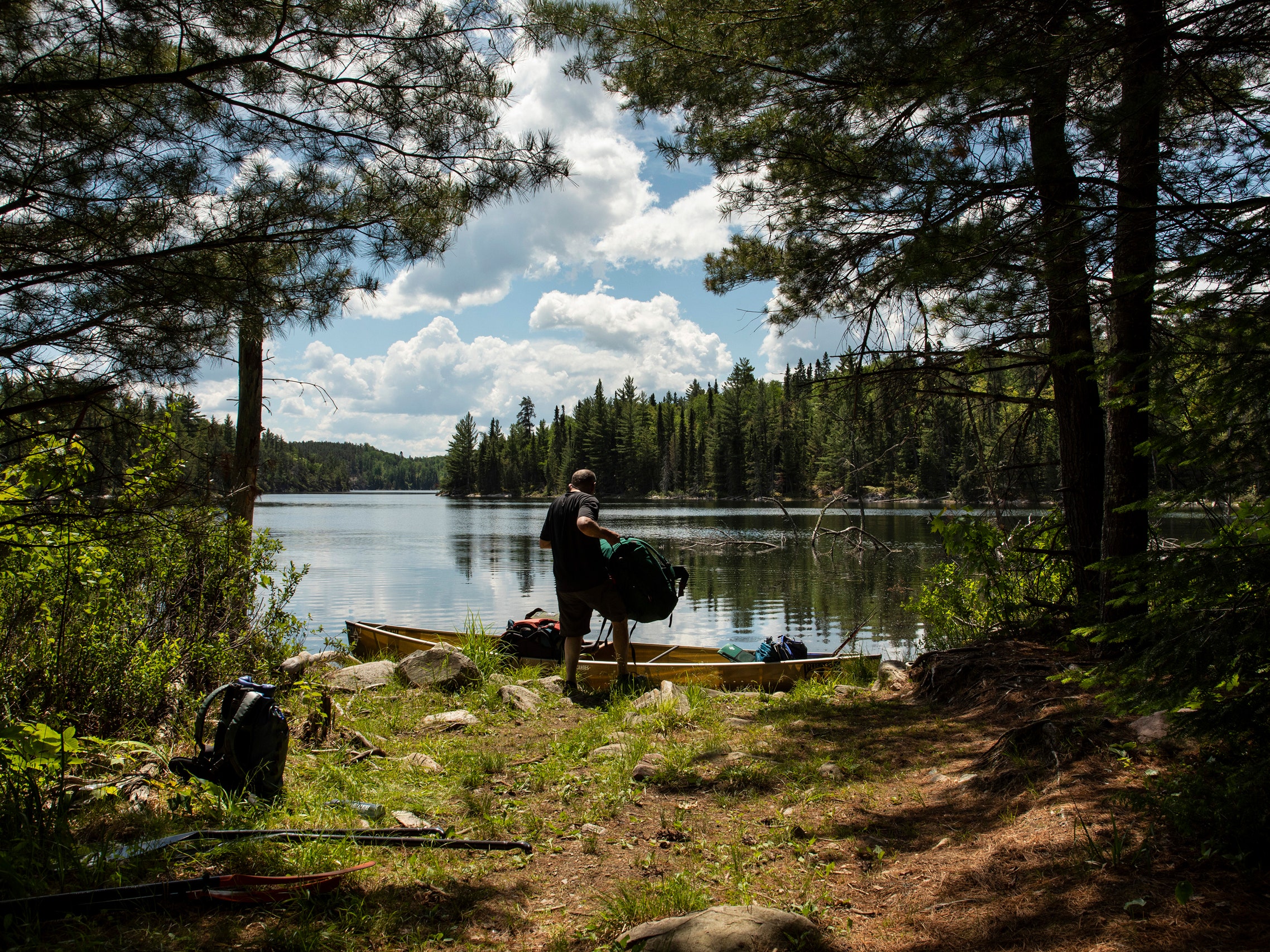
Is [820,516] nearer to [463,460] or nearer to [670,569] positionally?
[670,569]

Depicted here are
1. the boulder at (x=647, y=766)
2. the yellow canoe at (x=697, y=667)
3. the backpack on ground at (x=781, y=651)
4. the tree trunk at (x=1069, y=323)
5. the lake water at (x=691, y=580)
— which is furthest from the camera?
the lake water at (x=691, y=580)

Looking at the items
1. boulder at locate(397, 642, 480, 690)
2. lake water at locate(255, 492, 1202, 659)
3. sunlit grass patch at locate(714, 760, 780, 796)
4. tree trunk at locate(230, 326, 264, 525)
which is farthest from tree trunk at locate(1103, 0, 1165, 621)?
tree trunk at locate(230, 326, 264, 525)

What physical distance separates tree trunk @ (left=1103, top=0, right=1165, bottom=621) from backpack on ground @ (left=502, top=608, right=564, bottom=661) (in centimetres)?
543

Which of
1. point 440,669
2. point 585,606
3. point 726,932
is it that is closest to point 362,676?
point 440,669

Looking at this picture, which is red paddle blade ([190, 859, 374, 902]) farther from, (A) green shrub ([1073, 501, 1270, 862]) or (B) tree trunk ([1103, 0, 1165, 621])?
(B) tree trunk ([1103, 0, 1165, 621])

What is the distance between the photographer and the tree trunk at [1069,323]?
3.64m

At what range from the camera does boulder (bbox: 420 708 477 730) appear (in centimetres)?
538

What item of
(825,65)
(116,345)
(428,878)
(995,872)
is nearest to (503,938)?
(428,878)

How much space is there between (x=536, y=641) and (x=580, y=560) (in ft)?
8.22

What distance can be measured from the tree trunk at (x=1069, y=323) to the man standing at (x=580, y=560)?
3510 millimetres

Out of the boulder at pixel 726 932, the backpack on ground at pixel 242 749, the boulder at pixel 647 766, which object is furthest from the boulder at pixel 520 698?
the boulder at pixel 726 932

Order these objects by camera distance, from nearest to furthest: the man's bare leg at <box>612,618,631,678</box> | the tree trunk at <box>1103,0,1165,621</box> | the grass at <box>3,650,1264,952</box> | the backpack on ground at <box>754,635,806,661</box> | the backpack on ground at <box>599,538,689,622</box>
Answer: the grass at <box>3,650,1264,952</box> < the tree trunk at <box>1103,0,1165,621</box> < the backpack on ground at <box>599,538,689,622</box> < the man's bare leg at <box>612,618,631,678</box> < the backpack on ground at <box>754,635,806,661</box>

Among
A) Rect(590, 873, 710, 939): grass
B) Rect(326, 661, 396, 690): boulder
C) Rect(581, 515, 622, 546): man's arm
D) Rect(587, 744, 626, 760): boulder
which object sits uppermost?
Rect(581, 515, 622, 546): man's arm

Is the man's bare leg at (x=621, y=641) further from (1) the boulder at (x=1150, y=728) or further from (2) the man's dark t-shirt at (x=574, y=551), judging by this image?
(1) the boulder at (x=1150, y=728)
